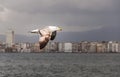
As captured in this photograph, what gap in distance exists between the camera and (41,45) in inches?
433

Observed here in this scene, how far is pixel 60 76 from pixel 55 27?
82.2 m

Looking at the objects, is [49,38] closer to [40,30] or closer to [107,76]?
[40,30]

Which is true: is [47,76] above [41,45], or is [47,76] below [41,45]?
below

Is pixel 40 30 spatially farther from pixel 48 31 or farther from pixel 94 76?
pixel 94 76

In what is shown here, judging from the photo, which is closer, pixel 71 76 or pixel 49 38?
pixel 49 38

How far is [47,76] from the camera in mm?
91875

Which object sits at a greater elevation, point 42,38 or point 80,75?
point 42,38

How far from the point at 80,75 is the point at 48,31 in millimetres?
86256

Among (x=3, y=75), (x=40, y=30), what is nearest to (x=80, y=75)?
(x=3, y=75)

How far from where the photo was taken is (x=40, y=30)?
37.3 ft

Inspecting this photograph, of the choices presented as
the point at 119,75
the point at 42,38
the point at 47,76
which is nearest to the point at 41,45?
the point at 42,38

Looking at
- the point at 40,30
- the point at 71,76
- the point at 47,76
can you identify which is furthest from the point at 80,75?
the point at 40,30

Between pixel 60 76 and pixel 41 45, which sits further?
pixel 60 76

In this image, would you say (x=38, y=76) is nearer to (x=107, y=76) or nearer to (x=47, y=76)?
(x=47, y=76)
